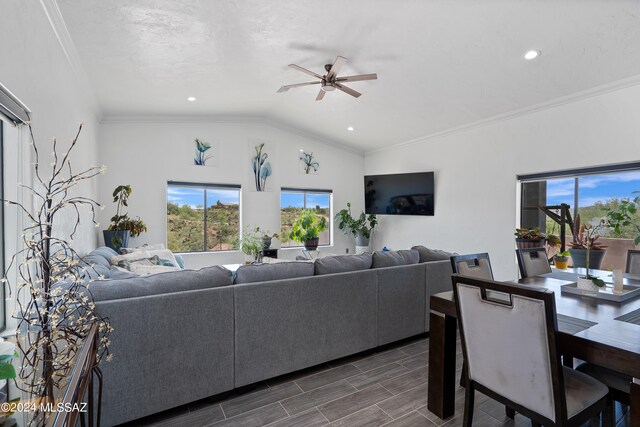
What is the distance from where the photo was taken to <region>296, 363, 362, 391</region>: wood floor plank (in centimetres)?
240

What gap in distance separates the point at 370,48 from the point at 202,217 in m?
4.30

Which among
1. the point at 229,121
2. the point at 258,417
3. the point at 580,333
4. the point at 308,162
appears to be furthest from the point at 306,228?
the point at 580,333

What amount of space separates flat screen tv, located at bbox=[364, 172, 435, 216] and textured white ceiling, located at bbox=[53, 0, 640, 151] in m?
1.48

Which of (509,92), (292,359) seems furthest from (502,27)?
(292,359)

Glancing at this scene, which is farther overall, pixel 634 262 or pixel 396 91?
pixel 396 91

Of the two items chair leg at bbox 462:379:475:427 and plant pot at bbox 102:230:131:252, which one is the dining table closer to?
chair leg at bbox 462:379:475:427

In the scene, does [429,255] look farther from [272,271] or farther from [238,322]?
[238,322]

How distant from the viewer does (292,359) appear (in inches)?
97.1

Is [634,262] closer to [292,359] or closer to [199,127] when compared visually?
[292,359]

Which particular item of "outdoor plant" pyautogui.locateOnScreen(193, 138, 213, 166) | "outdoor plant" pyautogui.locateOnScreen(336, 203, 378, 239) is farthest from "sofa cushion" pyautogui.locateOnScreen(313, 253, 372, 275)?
"outdoor plant" pyautogui.locateOnScreen(336, 203, 378, 239)

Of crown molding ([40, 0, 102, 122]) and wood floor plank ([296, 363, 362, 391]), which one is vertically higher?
crown molding ([40, 0, 102, 122])

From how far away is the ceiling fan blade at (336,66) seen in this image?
3.17m

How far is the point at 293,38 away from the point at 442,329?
10.2 feet

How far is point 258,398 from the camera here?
2.24m
